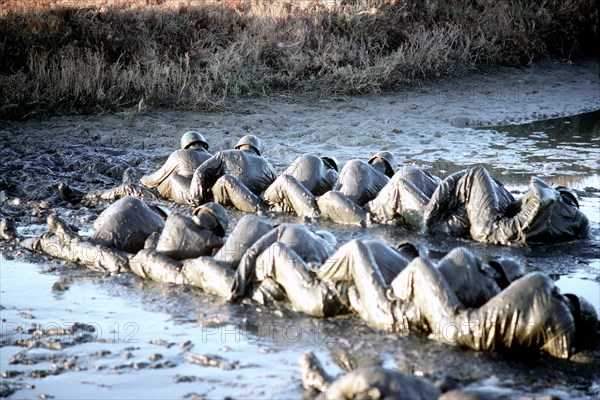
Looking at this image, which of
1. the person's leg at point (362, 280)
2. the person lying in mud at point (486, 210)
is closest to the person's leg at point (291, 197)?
the person lying in mud at point (486, 210)

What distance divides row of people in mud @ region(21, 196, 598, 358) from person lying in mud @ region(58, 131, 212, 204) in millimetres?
1718

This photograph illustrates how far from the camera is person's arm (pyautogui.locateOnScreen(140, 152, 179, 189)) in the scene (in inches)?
367

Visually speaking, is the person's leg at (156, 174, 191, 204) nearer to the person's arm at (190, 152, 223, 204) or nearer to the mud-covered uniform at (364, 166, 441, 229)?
the person's arm at (190, 152, 223, 204)

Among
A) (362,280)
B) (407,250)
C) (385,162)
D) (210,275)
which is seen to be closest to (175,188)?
(385,162)

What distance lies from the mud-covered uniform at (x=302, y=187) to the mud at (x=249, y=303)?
7.9 inches

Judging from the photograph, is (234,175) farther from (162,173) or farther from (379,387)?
(379,387)

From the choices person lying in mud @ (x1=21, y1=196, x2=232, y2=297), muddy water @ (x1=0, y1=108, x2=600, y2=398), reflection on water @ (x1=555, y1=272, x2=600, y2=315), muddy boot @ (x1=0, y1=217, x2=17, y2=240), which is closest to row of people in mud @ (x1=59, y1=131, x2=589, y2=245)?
muddy water @ (x1=0, y1=108, x2=600, y2=398)

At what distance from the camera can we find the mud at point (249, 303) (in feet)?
16.8

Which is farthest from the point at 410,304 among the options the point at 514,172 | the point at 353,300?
the point at 514,172

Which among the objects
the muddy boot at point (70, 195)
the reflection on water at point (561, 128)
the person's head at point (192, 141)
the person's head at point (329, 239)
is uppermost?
the person's head at point (192, 141)

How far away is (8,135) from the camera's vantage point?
11.7m

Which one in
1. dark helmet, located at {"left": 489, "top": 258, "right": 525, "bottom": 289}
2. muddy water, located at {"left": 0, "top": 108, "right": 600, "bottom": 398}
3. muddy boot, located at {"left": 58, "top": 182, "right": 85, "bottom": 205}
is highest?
dark helmet, located at {"left": 489, "top": 258, "right": 525, "bottom": 289}

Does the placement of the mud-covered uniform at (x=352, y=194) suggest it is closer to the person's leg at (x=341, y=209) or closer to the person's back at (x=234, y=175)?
the person's leg at (x=341, y=209)

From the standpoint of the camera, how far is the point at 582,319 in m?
5.32
